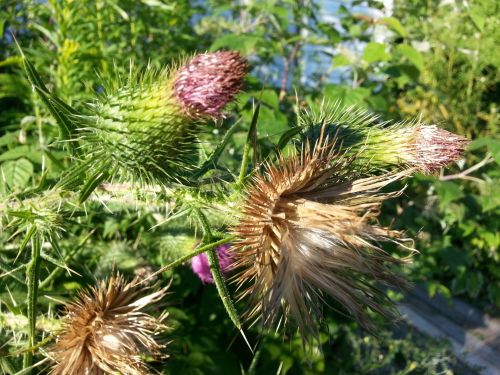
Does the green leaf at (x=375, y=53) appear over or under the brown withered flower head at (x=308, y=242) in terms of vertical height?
under

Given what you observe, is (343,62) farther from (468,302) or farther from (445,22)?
(445,22)

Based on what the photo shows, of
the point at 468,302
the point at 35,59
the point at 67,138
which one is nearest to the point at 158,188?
the point at 67,138

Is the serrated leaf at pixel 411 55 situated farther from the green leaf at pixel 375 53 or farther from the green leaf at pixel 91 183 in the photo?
the green leaf at pixel 91 183

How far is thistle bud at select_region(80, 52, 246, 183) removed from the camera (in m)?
1.38

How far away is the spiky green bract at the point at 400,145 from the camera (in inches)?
59.3

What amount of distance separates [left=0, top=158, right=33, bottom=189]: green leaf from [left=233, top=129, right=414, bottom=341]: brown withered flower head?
1.36 m

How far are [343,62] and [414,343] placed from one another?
87.2 inches

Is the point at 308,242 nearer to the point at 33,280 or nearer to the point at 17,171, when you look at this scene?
the point at 33,280

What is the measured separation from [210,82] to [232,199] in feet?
0.96

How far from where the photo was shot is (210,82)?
137 cm

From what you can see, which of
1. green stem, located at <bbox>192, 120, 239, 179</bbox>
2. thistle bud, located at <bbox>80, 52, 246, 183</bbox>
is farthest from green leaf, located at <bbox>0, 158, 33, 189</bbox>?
green stem, located at <bbox>192, 120, 239, 179</bbox>

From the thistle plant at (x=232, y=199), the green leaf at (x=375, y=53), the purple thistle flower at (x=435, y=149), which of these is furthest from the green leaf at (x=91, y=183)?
the green leaf at (x=375, y=53)

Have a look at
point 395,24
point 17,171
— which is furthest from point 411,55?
point 17,171

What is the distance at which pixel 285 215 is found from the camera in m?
1.22
